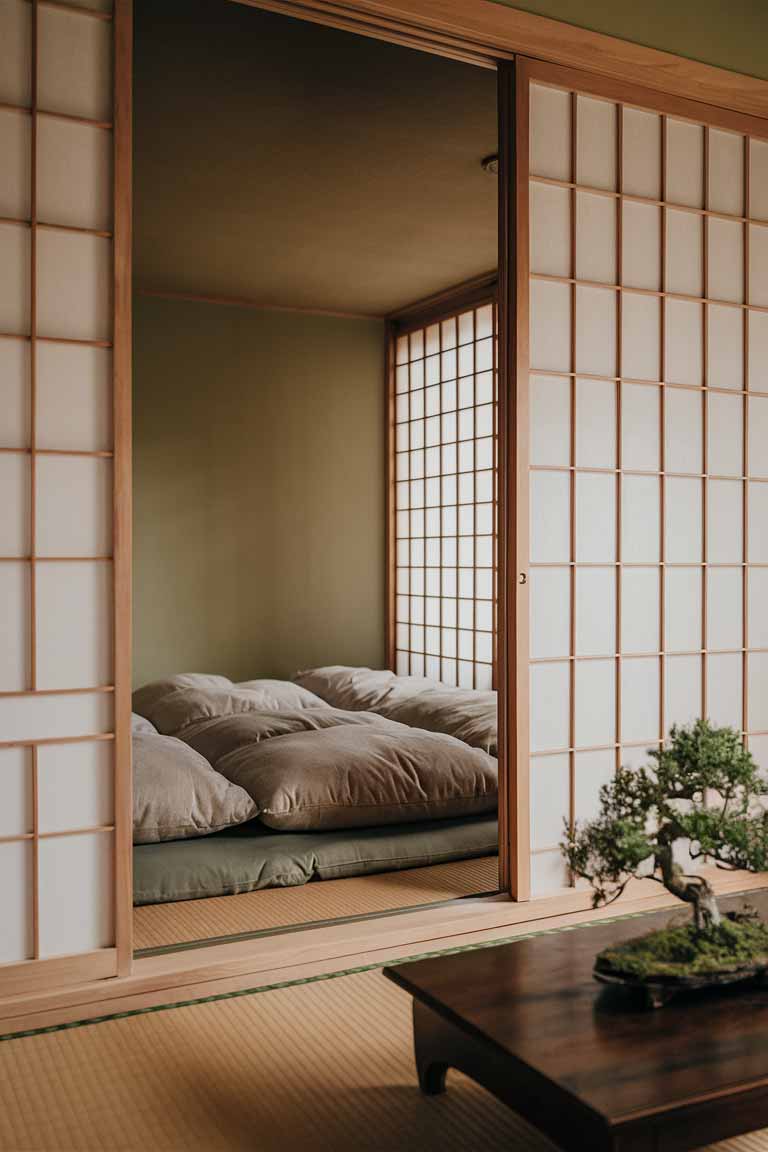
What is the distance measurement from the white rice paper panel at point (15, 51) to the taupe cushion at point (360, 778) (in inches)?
83.1

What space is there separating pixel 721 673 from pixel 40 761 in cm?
214

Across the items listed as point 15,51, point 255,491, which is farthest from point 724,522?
point 255,491

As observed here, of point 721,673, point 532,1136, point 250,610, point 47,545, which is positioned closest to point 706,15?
point 721,673

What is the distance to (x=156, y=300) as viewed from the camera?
5859 mm

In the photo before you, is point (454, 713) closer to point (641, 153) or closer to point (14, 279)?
point (641, 153)

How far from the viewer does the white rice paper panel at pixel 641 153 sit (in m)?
3.19

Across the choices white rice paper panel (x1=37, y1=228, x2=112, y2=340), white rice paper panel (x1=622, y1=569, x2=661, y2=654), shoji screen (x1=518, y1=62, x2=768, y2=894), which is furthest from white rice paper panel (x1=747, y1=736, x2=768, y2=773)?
white rice paper panel (x1=37, y1=228, x2=112, y2=340)

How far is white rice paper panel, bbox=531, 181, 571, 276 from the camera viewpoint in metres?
3.02

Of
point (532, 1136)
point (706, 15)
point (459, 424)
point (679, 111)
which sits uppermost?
point (706, 15)

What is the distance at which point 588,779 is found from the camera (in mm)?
3127

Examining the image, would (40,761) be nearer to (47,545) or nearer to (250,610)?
(47,545)

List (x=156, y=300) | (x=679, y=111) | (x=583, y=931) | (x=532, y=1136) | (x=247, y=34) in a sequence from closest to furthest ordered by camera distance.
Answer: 1. (x=532, y=1136)
2. (x=583, y=931)
3. (x=247, y=34)
4. (x=679, y=111)
5. (x=156, y=300)

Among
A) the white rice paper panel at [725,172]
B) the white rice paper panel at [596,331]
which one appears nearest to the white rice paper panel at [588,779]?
the white rice paper panel at [596,331]

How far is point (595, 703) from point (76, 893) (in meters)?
1.57
